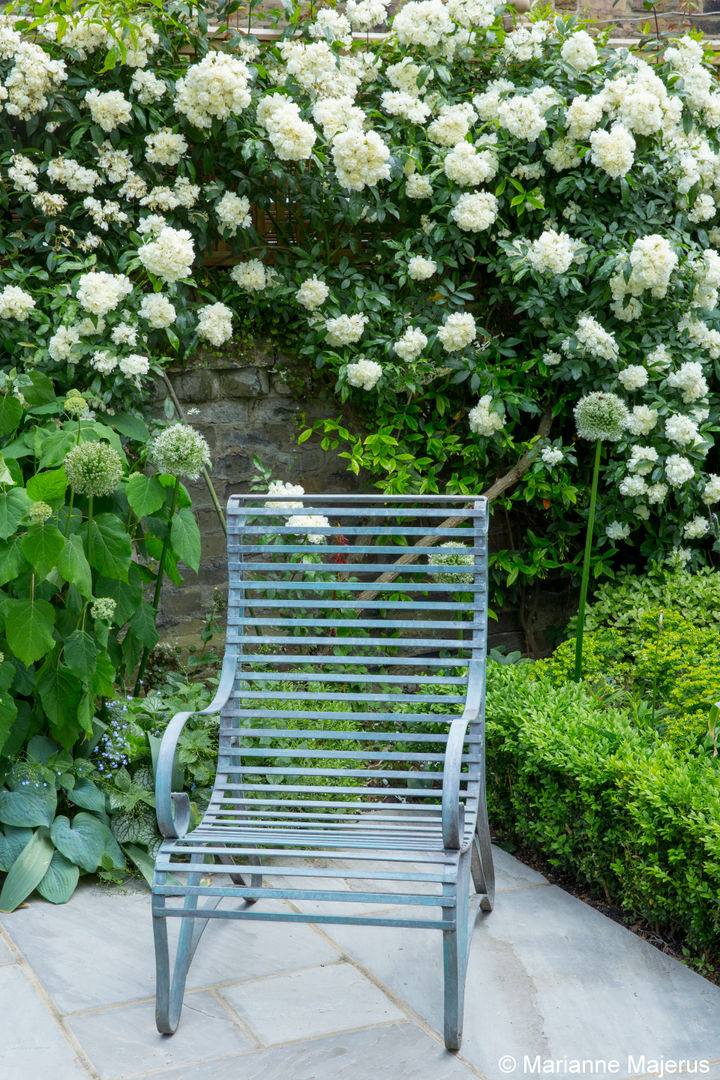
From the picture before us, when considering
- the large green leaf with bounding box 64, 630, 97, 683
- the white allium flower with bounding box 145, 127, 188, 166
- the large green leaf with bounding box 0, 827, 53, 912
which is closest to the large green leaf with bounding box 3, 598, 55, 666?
the large green leaf with bounding box 64, 630, 97, 683

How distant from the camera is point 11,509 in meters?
2.97

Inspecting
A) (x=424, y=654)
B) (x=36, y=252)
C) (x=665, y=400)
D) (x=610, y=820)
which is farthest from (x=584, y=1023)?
(x=36, y=252)

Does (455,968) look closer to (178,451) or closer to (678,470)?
(178,451)

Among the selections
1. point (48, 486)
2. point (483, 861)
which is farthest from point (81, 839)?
point (483, 861)

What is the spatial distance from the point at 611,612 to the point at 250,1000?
2.42 metres

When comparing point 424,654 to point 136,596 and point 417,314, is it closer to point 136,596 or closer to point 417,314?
point 417,314

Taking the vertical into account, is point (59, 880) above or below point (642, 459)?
below

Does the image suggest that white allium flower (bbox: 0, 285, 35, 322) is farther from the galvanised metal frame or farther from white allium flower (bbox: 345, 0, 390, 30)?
white allium flower (bbox: 345, 0, 390, 30)

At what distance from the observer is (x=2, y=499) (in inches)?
118

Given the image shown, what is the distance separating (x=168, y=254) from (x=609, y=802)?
236cm

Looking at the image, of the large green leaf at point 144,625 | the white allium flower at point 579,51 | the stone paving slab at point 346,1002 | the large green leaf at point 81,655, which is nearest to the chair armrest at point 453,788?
the stone paving slab at point 346,1002

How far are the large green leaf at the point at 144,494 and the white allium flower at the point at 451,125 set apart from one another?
1.98 metres

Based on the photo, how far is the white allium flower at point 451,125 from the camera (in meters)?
4.20

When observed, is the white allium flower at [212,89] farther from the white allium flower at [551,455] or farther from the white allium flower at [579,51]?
the white allium flower at [551,455]
